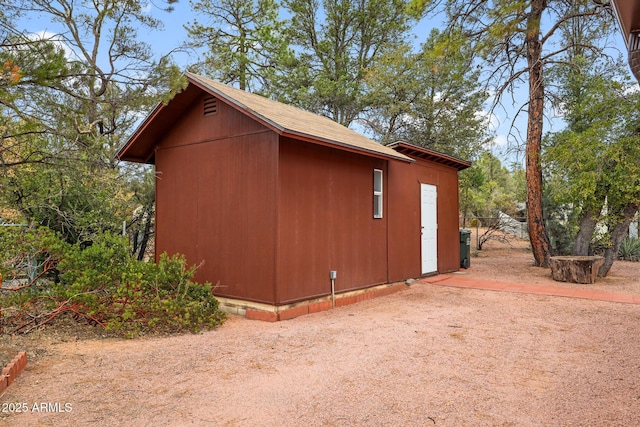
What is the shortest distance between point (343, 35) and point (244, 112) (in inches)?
566

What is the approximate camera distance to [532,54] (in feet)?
36.8

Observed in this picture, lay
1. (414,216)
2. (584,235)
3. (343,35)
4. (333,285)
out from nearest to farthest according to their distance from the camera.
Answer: (333,285) → (414,216) → (584,235) → (343,35)

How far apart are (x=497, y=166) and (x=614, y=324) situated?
33513 mm

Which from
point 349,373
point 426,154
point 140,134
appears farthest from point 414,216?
point 349,373

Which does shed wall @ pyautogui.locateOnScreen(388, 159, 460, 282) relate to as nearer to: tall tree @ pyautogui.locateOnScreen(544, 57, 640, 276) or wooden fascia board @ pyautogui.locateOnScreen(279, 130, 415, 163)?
wooden fascia board @ pyautogui.locateOnScreen(279, 130, 415, 163)

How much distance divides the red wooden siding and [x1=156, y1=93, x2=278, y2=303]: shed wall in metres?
0.24

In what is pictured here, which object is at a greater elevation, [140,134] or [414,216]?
[140,134]

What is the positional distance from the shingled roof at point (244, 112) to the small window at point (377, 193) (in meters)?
0.50

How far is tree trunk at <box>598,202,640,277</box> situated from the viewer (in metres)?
9.41

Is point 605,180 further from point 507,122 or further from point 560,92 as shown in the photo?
point 560,92

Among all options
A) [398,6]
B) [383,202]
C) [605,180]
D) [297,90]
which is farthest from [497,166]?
[383,202]

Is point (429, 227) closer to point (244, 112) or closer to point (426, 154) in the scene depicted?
point (426, 154)

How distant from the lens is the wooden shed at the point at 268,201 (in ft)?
19.8

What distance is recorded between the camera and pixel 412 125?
1653 cm
